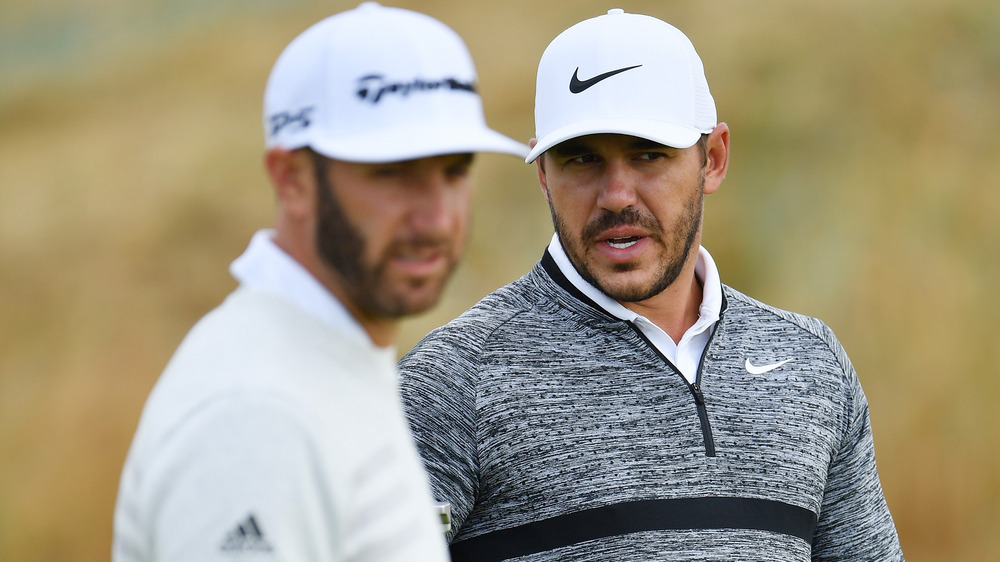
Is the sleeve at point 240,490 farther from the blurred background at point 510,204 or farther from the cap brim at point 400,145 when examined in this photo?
the blurred background at point 510,204

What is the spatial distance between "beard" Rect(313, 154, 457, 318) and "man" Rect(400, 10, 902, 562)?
2.54ft

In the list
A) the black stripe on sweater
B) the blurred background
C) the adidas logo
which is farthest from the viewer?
the blurred background

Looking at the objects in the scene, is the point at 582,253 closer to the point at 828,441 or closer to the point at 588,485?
the point at 588,485

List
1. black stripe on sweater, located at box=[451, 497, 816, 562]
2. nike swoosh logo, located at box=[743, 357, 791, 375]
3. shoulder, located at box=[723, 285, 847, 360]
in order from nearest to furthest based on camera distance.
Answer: black stripe on sweater, located at box=[451, 497, 816, 562] → nike swoosh logo, located at box=[743, 357, 791, 375] → shoulder, located at box=[723, 285, 847, 360]

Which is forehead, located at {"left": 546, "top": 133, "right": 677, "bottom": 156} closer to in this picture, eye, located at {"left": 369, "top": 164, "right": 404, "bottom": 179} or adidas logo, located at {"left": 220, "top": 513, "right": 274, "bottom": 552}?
eye, located at {"left": 369, "top": 164, "right": 404, "bottom": 179}

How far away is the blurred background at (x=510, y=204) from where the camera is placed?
5.24m

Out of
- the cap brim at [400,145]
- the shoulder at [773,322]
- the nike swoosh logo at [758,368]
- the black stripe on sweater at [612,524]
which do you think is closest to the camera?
the cap brim at [400,145]

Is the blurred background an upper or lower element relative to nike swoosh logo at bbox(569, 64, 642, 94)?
upper

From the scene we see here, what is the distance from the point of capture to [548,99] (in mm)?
2137

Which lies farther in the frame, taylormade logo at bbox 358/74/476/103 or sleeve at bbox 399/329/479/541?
sleeve at bbox 399/329/479/541

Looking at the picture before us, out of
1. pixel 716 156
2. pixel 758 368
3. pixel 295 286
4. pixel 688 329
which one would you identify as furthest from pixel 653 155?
pixel 295 286

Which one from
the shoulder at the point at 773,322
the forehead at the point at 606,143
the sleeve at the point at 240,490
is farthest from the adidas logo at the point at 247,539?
Answer: the shoulder at the point at 773,322

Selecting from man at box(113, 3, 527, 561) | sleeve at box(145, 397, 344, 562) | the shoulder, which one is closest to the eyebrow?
the shoulder

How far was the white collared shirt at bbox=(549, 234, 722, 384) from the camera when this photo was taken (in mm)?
2078
